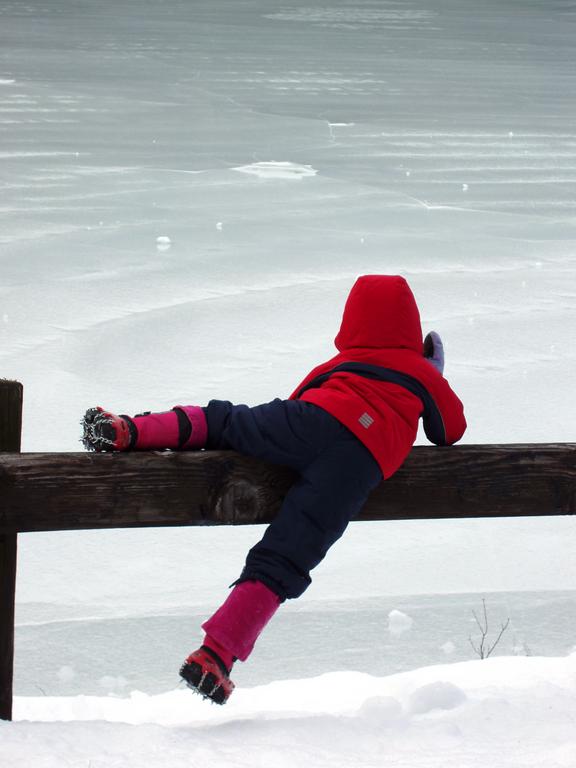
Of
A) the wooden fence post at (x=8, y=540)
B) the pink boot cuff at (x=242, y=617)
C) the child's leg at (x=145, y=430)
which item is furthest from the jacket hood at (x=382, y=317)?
the wooden fence post at (x=8, y=540)

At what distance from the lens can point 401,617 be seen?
157 inches

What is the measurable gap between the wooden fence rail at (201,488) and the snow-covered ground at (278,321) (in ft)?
1.35

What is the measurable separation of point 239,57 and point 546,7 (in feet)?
48.6

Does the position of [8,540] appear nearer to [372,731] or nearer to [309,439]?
[309,439]

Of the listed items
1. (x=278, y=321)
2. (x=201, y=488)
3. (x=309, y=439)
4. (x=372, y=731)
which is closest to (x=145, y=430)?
(x=201, y=488)

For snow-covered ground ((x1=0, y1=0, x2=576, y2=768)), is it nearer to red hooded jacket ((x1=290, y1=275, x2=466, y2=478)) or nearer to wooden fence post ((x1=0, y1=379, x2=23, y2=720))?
wooden fence post ((x1=0, y1=379, x2=23, y2=720))

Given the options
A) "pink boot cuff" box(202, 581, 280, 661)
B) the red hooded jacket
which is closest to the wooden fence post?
"pink boot cuff" box(202, 581, 280, 661)

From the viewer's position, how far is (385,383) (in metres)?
2.48

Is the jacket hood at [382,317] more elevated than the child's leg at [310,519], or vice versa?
the jacket hood at [382,317]

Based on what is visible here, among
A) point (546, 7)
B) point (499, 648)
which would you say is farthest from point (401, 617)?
point (546, 7)

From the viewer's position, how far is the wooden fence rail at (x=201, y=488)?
7.22 feet

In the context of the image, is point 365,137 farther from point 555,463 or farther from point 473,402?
point 555,463

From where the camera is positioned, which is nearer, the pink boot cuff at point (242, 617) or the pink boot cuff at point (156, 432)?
the pink boot cuff at point (242, 617)

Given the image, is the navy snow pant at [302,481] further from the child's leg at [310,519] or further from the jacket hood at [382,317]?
the jacket hood at [382,317]
